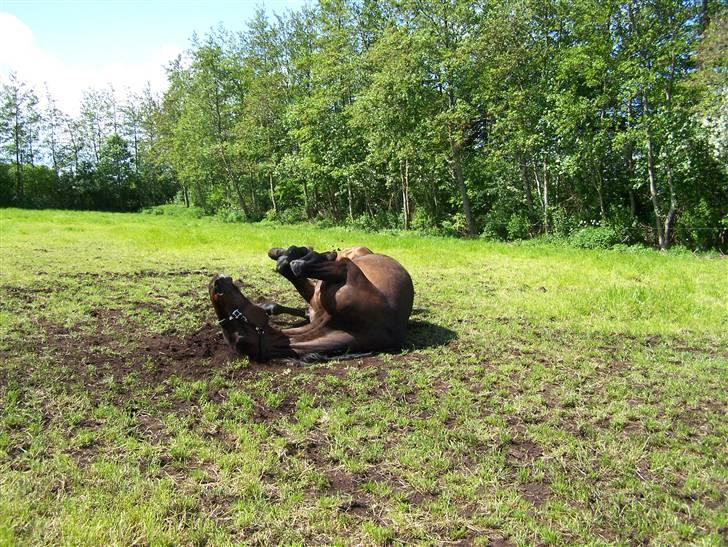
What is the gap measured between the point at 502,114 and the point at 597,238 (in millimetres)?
6085

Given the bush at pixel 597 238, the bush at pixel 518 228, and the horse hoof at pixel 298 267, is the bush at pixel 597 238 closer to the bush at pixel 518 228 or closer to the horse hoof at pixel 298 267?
the bush at pixel 518 228

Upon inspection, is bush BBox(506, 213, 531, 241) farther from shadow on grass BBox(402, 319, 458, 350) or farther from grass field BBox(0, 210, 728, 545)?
shadow on grass BBox(402, 319, 458, 350)

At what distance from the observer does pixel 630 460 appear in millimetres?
3396

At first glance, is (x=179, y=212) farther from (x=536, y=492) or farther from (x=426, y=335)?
(x=536, y=492)

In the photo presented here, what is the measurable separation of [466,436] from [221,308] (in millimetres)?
2577

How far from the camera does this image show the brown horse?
16.9ft

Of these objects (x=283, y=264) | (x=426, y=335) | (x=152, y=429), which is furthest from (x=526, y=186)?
(x=152, y=429)

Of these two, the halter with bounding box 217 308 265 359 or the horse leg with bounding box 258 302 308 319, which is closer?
the halter with bounding box 217 308 265 359

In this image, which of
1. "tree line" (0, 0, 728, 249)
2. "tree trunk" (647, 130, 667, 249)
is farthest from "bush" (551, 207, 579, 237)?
"tree trunk" (647, 130, 667, 249)

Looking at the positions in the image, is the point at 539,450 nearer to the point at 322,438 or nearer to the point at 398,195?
the point at 322,438

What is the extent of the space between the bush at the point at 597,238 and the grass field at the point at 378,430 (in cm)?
904

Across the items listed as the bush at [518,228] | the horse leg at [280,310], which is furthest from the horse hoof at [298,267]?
the bush at [518,228]

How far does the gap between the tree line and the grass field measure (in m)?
10.0

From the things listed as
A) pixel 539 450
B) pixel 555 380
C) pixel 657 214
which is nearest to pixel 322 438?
pixel 539 450
